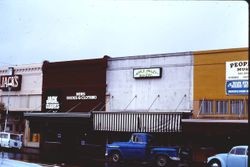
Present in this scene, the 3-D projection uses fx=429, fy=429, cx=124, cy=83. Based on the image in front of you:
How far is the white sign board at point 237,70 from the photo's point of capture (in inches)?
1076

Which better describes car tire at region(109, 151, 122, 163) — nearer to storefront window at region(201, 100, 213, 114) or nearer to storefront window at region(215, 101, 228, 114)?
storefront window at region(201, 100, 213, 114)

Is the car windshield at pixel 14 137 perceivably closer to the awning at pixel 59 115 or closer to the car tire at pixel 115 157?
the awning at pixel 59 115

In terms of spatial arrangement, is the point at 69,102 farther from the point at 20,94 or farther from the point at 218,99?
the point at 218,99

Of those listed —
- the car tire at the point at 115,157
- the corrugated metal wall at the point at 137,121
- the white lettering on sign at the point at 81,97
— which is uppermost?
the white lettering on sign at the point at 81,97

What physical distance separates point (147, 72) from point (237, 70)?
265 inches

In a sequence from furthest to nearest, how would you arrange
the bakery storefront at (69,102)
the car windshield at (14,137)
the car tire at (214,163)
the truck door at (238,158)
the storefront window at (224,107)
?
1. the car windshield at (14,137)
2. the bakery storefront at (69,102)
3. the storefront window at (224,107)
4. the car tire at (214,163)
5. the truck door at (238,158)

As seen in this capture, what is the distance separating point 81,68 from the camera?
35.1m

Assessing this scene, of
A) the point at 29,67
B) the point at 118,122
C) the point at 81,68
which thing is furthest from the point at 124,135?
the point at 29,67

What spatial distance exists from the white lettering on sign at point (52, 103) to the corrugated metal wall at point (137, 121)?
5731 mm

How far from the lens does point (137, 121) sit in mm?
29547

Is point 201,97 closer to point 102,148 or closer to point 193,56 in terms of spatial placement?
point 193,56

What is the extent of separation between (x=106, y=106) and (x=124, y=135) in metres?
3.05

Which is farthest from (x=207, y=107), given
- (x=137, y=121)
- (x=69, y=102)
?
(x=69, y=102)

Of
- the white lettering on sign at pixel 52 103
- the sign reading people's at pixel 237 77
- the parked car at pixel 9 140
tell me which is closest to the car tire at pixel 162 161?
the sign reading people's at pixel 237 77
